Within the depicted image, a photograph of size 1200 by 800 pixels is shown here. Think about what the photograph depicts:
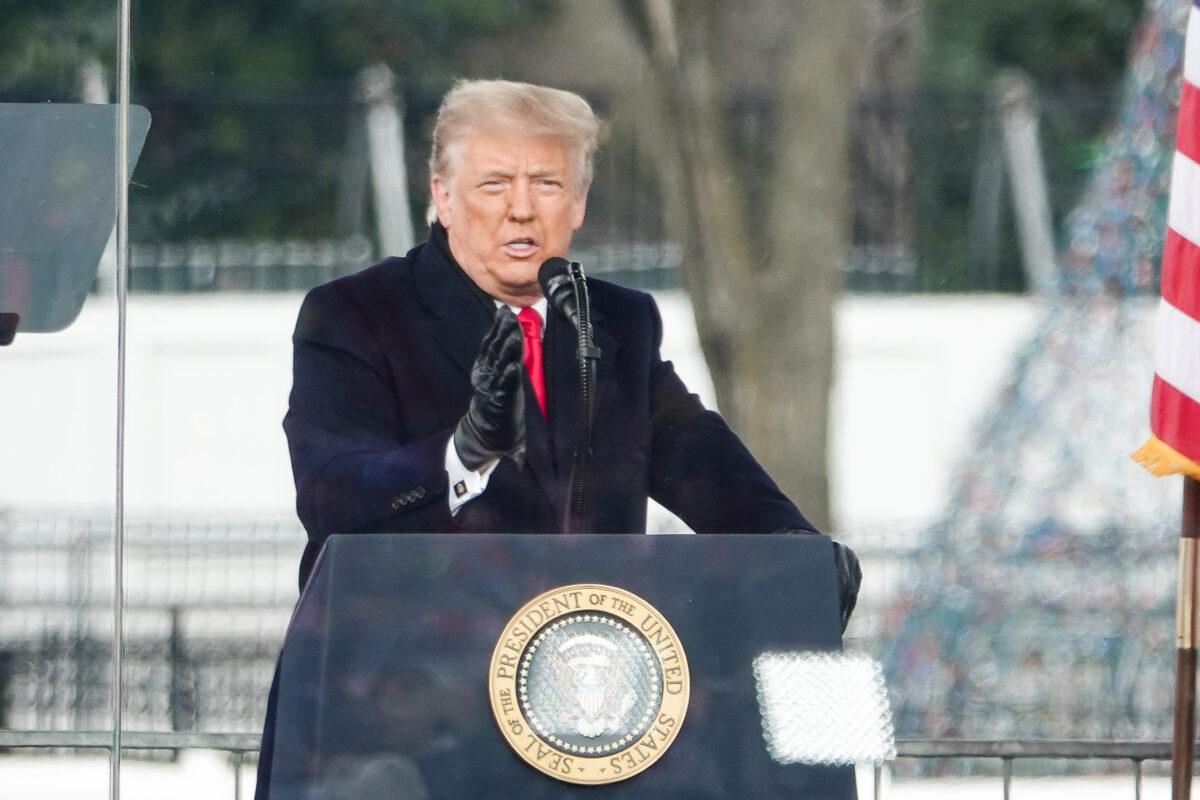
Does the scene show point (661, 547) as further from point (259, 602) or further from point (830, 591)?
point (259, 602)

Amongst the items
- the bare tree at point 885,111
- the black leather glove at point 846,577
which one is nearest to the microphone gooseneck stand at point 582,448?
the black leather glove at point 846,577

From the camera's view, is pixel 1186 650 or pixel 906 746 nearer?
pixel 1186 650

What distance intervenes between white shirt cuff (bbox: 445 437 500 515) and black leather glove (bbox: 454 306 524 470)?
0.10ft

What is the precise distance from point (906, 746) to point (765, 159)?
120 centimetres

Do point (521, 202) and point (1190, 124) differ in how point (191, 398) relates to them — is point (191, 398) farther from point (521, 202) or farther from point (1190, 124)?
point (1190, 124)

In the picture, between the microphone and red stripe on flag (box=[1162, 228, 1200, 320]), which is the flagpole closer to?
red stripe on flag (box=[1162, 228, 1200, 320])

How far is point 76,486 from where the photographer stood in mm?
2777

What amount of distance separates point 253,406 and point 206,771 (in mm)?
693

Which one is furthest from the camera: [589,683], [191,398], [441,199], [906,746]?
[906,746]

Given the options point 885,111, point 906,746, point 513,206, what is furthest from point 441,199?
point 885,111

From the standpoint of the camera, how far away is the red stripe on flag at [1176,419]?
117 inches

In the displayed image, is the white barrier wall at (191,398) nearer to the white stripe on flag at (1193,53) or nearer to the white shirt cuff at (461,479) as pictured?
the white shirt cuff at (461,479)

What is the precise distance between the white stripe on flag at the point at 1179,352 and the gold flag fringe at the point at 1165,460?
0.09 meters

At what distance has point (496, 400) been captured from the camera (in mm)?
2158
